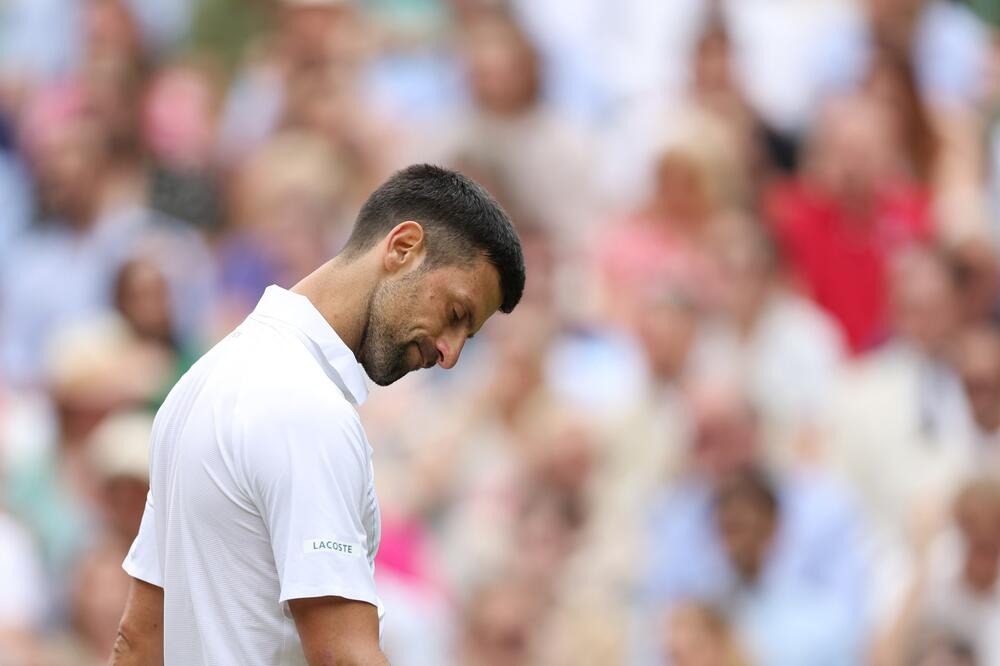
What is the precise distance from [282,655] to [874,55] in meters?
6.06

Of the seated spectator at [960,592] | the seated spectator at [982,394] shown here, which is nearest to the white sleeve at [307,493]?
the seated spectator at [960,592]

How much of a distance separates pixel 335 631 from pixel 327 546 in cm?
12

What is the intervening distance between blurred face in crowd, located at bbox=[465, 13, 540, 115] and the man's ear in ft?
18.8

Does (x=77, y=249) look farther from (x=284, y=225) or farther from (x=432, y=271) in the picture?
(x=432, y=271)

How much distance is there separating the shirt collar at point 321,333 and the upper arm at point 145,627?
0.47 metres

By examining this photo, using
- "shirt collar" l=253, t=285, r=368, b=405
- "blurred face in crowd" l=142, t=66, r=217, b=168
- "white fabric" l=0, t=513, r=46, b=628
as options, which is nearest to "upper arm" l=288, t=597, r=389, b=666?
"shirt collar" l=253, t=285, r=368, b=405

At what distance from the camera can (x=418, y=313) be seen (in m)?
2.52

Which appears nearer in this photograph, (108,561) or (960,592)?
(960,592)

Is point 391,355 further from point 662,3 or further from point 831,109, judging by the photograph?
point 662,3

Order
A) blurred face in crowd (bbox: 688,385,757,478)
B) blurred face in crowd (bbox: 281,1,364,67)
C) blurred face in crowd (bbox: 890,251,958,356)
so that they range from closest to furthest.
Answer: blurred face in crowd (bbox: 688,385,757,478) < blurred face in crowd (bbox: 890,251,958,356) < blurred face in crowd (bbox: 281,1,364,67)

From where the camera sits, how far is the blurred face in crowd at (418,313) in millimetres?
2521

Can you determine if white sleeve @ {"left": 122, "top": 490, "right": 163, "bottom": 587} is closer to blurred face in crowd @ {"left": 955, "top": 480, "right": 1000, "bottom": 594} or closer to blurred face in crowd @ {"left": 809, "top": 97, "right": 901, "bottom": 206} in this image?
blurred face in crowd @ {"left": 955, "top": 480, "right": 1000, "bottom": 594}

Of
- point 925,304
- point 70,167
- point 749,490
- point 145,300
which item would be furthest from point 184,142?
point 925,304

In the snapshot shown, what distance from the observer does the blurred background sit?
6566 mm
